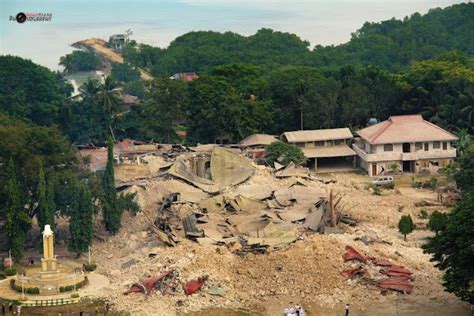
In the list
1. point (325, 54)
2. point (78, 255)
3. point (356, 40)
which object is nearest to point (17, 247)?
point (78, 255)

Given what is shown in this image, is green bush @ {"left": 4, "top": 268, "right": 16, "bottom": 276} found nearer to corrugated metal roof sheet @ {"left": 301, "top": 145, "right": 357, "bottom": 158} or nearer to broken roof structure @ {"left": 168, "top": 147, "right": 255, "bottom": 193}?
broken roof structure @ {"left": 168, "top": 147, "right": 255, "bottom": 193}

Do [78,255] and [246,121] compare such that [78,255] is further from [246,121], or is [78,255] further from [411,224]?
[246,121]

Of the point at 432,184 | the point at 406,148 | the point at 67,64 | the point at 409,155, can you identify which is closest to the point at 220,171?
the point at 432,184

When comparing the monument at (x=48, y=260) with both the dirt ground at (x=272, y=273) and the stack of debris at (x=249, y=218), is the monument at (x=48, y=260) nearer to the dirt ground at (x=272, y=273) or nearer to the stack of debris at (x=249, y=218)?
the dirt ground at (x=272, y=273)

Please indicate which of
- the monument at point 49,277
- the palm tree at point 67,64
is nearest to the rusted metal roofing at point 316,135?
the monument at point 49,277

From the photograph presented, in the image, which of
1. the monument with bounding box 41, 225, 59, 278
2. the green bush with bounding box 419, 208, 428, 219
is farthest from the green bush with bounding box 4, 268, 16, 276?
the green bush with bounding box 419, 208, 428, 219

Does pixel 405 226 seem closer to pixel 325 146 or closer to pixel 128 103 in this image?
pixel 325 146
